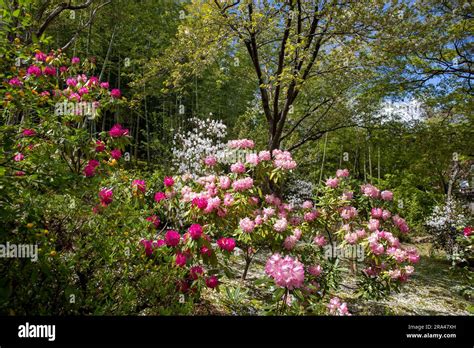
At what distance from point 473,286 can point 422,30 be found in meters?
4.21

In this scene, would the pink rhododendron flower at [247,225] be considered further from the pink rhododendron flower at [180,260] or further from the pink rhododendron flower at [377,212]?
the pink rhododendron flower at [377,212]

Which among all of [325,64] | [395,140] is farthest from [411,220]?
[325,64]

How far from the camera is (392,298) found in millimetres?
4316

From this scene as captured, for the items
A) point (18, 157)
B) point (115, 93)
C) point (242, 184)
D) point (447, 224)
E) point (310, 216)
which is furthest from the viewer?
point (447, 224)

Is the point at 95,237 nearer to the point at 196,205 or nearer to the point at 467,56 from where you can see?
the point at 196,205

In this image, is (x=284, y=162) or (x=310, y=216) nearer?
(x=284, y=162)

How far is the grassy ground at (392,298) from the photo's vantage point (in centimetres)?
315

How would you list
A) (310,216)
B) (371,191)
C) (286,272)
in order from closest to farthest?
1. (286,272)
2. (310,216)
3. (371,191)

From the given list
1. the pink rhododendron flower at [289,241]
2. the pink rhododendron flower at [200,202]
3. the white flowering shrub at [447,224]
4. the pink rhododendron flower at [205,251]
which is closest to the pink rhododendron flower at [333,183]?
the pink rhododendron flower at [289,241]

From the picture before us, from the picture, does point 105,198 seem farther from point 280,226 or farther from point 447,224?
point 447,224

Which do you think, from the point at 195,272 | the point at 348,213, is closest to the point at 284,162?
the point at 348,213

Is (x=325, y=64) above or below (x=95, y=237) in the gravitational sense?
above
